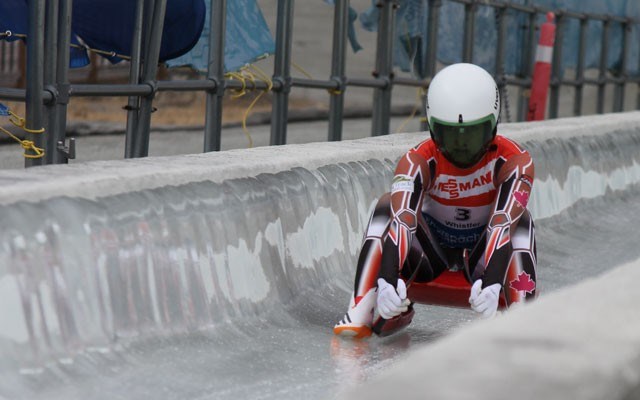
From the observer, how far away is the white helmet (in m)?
5.79

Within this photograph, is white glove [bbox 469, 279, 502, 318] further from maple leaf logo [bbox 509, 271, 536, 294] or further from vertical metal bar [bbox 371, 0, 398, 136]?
vertical metal bar [bbox 371, 0, 398, 136]

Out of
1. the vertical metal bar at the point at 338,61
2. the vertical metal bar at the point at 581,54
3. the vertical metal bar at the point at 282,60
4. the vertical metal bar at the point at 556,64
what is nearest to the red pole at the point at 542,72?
the vertical metal bar at the point at 556,64

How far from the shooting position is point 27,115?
641 centimetres

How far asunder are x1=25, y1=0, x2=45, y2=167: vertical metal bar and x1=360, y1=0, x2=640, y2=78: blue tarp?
5.42 m

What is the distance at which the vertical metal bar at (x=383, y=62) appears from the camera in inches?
452

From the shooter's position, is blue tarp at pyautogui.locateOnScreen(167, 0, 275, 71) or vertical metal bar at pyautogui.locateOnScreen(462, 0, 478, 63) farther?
vertical metal bar at pyautogui.locateOnScreen(462, 0, 478, 63)

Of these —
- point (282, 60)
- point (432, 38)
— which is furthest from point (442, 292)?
point (432, 38)

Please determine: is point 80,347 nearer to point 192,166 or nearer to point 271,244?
point 192,166

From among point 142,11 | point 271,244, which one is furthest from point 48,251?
point 142,11

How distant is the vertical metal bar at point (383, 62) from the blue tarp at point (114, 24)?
3141mm

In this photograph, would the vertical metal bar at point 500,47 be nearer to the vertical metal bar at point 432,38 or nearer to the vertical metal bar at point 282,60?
the vertical metal bar at point 432,38

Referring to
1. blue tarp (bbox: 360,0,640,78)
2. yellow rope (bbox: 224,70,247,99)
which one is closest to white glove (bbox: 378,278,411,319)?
yellow rope (bbox: 224,70,247,99)

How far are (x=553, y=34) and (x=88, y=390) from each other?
1120 cm

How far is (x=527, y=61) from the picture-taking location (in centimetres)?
1522
